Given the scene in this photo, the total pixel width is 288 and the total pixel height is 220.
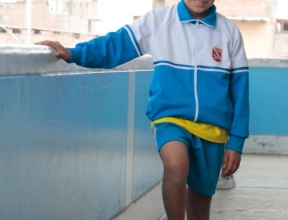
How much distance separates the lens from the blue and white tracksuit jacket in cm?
372

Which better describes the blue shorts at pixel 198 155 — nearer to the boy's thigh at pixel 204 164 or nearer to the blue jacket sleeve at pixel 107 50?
the boy's thigh at pixel 204 164

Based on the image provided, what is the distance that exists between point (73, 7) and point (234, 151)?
445 centimetres

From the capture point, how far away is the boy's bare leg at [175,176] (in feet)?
11.6

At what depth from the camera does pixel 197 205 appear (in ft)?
13.4

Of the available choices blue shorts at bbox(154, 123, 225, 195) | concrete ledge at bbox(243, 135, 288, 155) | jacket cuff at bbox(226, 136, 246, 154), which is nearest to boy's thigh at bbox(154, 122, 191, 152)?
blue shorts at bbox(154, 123, 225, 195)

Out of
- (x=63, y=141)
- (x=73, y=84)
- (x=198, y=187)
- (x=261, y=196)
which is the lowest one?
(x=261, y=196)

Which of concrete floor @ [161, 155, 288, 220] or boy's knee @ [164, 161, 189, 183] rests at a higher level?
boy's knee @ [164, 161, 189, 183]

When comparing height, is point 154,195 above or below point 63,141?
below

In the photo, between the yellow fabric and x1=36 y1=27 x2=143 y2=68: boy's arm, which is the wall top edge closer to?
x1=36 y1=27 x2=143 y2=68: boy's arm

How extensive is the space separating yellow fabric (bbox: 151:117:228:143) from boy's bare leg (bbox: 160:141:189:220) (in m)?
0.14

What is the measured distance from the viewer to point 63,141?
366cm

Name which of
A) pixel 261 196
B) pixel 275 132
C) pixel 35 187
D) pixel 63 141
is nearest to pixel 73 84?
pixel 63 141

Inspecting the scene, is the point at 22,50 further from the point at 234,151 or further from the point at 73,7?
the point at 73,7

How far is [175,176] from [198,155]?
0.27 m
